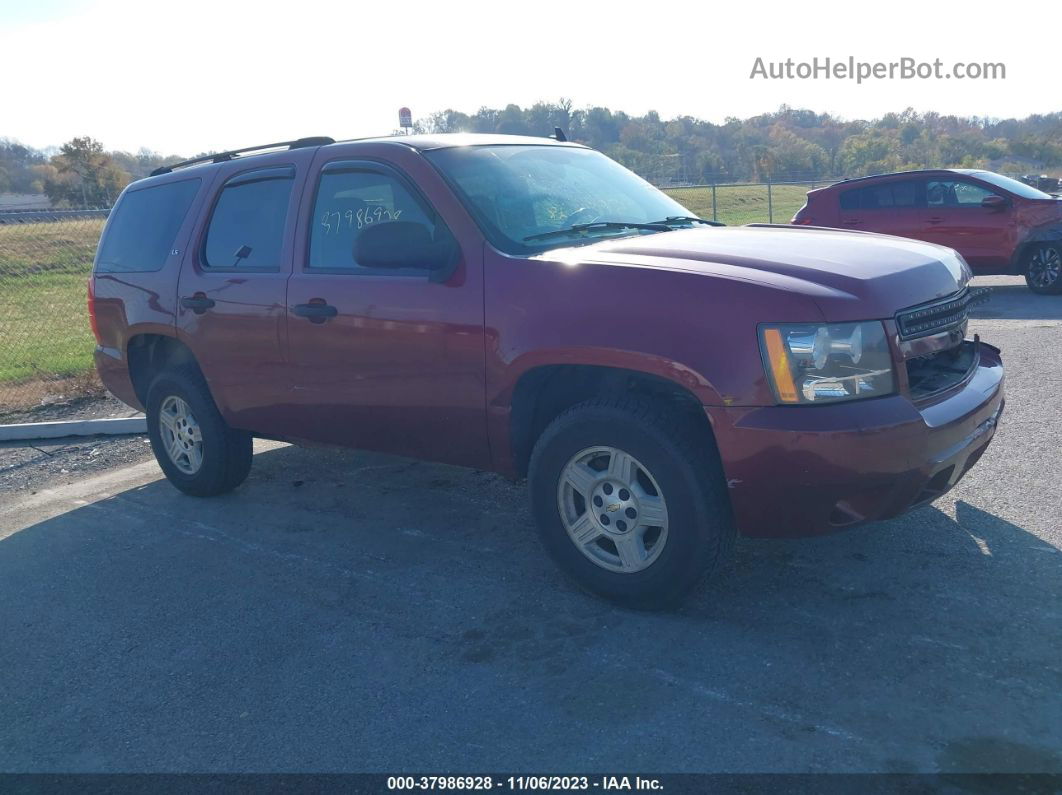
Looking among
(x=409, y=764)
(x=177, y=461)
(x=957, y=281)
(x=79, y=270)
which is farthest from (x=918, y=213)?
(x=79, y=270)

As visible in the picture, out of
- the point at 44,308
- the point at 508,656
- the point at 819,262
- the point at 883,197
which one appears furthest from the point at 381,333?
the point at 44,308

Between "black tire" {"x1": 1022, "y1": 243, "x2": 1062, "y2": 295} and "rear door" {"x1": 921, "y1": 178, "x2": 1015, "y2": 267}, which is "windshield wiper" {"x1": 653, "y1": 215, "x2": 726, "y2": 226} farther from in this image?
"black tire" {"x1": 1022, "y1": 243, "x2": 1062, "y2": 295}

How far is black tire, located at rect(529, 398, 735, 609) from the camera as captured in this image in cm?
364

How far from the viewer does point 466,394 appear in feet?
A: 14.1

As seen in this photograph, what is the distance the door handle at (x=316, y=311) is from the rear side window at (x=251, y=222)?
0.38 metres

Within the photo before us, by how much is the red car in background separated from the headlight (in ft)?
33.2

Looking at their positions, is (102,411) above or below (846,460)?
below

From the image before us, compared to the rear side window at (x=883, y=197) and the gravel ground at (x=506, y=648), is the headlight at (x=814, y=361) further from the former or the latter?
the rear side window at (x=883, y=197)

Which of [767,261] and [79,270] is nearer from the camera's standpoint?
[767,261]

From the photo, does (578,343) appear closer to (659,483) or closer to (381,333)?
(659,483)

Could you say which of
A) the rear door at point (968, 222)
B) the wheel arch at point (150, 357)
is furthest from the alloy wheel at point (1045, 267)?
the wheel arch at point (150, 357)

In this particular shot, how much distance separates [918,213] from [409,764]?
12.2 m

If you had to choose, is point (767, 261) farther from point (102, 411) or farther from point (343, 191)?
point (102, 411)

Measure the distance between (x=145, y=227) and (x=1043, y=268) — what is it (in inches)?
431
